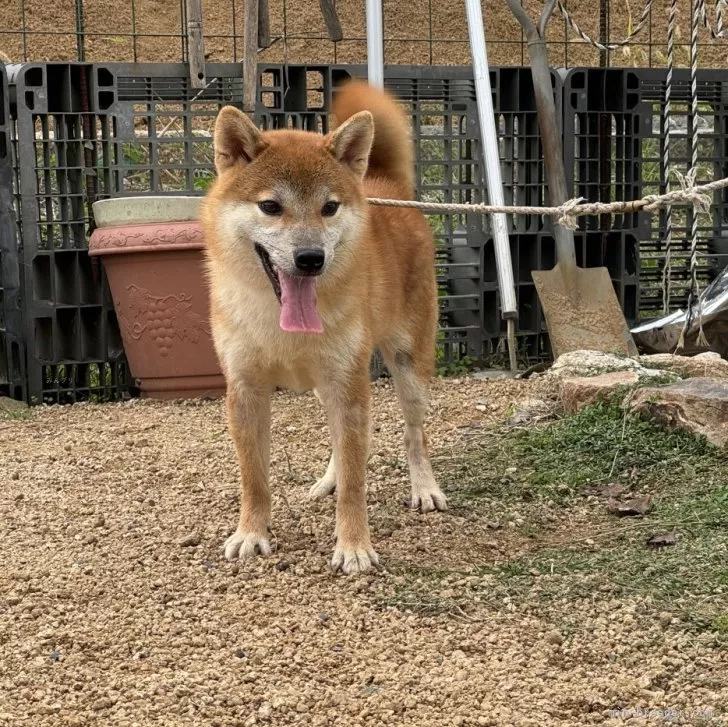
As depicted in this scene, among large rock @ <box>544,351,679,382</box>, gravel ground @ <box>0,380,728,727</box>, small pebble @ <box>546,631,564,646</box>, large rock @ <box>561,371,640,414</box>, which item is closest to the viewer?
gravel ground @ <box>0,380,728,727</box>

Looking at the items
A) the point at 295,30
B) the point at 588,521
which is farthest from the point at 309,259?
the point at 295,30

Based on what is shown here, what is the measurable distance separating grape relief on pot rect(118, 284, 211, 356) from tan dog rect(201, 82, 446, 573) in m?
2.39

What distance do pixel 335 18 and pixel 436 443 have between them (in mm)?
3601

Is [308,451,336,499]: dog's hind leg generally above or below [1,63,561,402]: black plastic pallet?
below

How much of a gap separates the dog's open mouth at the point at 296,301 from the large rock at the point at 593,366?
219cm

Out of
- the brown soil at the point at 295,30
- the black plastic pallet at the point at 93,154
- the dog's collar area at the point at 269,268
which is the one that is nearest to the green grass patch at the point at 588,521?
the dog's collar area at the point at 269,268

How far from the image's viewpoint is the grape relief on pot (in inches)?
238

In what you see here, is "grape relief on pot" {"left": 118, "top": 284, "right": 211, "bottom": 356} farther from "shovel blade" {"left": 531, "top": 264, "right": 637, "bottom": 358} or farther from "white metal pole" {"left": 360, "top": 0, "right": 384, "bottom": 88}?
"shovel blade" {"left": 531, "top": 264, "right": 637, "bottom": 358}

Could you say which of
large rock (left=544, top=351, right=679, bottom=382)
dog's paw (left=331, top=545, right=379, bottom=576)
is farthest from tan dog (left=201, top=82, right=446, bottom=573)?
large rock (left=544, top=351, right=679, bottom=382)

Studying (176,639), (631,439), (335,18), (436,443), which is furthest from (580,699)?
(335,18)

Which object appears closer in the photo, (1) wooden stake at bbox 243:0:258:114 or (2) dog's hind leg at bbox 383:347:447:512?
(2) dog's hind leg at bbox 383:347:447:512

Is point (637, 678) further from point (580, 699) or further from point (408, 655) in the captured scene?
point (408, 655)

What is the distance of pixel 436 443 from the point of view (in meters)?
5.05

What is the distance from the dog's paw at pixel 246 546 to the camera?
3.54 m
